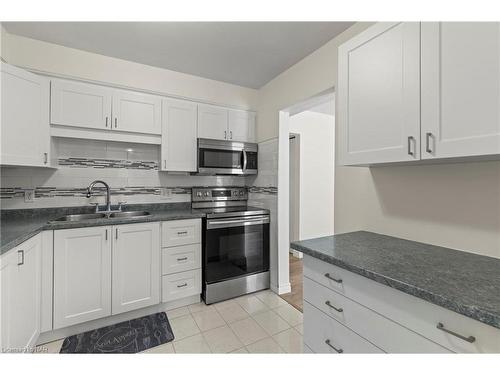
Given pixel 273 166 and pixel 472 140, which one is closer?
pixel 472 140

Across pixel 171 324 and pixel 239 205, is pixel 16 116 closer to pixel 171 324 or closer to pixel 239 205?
pixel 171 324

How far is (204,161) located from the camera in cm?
263

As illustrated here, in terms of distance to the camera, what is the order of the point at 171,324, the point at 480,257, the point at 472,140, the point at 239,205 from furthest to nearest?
the point at 239,205, the point at 171,324, the point at 480,257, the point at 472,140

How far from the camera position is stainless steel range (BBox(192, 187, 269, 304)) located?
94.6 inches

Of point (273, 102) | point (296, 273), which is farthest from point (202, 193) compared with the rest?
point (296, 273)

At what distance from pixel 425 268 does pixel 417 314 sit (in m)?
0.24

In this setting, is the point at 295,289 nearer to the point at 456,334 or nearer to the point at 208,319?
the point at 208,319

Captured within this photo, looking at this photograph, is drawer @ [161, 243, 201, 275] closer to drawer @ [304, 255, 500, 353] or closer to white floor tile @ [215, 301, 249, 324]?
white floor tile @ [215, 301, 249, 324]

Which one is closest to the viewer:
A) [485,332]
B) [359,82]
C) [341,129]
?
[485,332]

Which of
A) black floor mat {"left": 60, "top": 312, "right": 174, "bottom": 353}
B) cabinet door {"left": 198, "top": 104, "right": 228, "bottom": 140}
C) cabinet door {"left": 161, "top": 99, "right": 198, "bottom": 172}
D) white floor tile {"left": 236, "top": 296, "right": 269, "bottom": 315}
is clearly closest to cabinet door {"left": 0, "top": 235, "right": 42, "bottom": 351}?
black floor mat {"left": 60, "top": 312, "right": 174, "bottom": 353}

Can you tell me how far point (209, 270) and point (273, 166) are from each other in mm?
1329

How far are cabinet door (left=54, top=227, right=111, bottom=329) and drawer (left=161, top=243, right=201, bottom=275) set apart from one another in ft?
1.50

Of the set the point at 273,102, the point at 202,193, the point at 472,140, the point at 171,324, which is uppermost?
the point at 273,102

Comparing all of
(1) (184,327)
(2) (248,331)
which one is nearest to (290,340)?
(2) (248,331)
